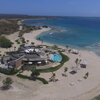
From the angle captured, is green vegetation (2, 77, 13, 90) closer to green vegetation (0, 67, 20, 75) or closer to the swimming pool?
green vegetation (0, 67, 20, 75)

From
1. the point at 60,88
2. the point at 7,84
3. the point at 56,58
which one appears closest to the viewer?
the point at 7,84

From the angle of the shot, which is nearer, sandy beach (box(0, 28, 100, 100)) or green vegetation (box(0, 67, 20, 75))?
sandy beach (box(0, 28, 100, 100))

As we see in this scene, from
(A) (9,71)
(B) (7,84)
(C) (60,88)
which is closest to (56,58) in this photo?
(A) (9,71)

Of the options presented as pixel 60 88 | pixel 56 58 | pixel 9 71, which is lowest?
pixel 60 88

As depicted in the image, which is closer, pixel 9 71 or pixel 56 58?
pixel 9 71

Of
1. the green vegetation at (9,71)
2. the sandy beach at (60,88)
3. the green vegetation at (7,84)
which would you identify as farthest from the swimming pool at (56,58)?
the green vegetation at (7,84)

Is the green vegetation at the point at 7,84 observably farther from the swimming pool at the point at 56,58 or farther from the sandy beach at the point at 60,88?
the swimming pool at the point at 56,58

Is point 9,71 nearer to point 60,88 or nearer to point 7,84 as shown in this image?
point 7,84

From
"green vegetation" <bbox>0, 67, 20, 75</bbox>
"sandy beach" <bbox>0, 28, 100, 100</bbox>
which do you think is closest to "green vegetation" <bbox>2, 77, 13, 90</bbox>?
"sandy beach" <bbox>0, 28, 100, 100</bbox>

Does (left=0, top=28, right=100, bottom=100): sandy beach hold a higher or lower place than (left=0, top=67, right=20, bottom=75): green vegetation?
lower

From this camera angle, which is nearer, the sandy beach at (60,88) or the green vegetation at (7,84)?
the sandy beach at (60,88)

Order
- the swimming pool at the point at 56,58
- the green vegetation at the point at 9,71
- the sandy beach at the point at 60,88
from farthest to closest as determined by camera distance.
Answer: the swimming pool at the point at 56,58 < the green vegetation at the point at 9,71 < the sandy beach at the point at 60,88

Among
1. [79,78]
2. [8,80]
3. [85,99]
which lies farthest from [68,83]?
[8,80]
